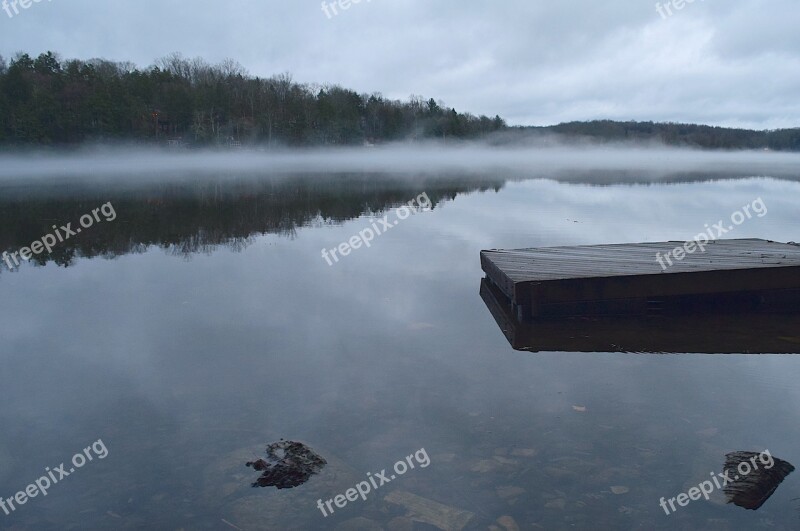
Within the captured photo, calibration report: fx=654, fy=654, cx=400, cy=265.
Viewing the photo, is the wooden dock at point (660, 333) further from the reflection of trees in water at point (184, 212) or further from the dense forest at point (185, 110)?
the dense forest at point (185, 110)

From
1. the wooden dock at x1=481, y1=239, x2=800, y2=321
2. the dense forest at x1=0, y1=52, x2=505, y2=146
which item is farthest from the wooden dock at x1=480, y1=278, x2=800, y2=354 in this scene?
the dense forest at x1=0, y1=52, x2=505, y2=146

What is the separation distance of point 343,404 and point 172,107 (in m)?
90.9

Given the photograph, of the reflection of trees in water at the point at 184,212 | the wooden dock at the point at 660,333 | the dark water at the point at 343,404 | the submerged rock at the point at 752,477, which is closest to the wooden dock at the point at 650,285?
the wooden dock at the point at 660,333

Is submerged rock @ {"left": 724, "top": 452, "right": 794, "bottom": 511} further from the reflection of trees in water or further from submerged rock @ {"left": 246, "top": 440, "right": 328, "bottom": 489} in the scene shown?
the reflection of trees in water

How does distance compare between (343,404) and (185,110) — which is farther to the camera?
(185,110)

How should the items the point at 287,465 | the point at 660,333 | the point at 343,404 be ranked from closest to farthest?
the point at 287,465 → the point at 343,404 → the point at 660,333

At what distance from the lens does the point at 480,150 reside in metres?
144

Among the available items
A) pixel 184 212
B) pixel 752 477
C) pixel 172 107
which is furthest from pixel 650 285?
pixel 172 107

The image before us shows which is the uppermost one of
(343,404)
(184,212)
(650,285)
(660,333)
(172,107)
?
(172,107)

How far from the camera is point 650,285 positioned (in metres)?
9.30

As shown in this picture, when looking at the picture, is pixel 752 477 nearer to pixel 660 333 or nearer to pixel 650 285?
pixel 660 333

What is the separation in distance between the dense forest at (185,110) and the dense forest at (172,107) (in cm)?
14

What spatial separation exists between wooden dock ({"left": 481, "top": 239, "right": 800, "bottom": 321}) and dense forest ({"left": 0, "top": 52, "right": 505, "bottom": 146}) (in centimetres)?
8486

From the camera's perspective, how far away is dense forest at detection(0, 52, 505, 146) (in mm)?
81188
